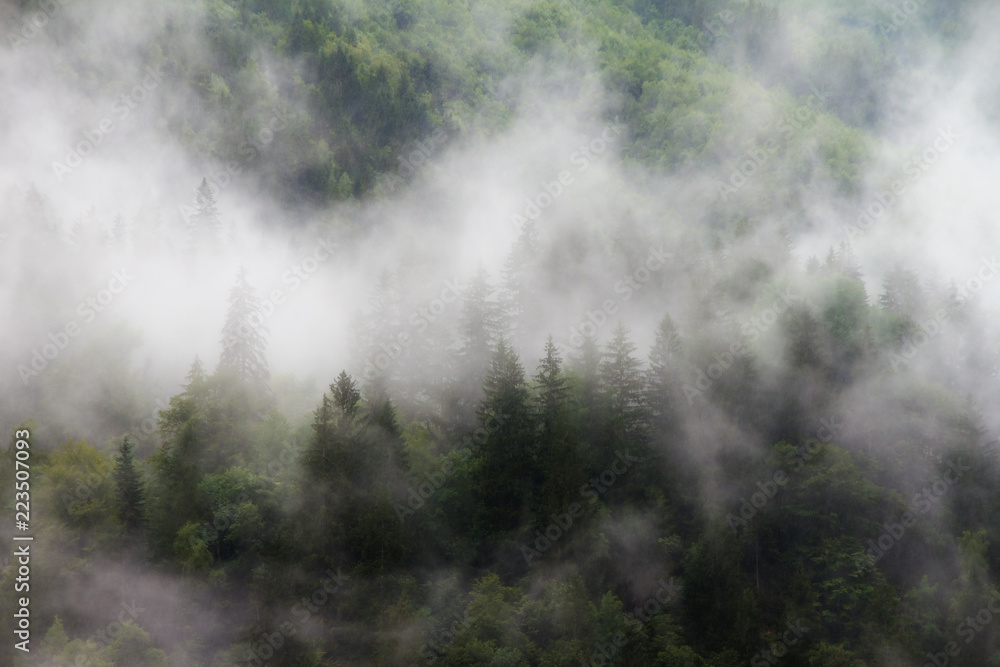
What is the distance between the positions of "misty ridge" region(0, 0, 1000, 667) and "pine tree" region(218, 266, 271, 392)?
474mm

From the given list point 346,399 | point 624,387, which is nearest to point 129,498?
point 346,399

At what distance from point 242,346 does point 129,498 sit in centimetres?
1897

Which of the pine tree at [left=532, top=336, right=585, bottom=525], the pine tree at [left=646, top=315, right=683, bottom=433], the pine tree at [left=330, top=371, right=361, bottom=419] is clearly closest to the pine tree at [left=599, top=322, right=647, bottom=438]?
the pine tree at [left=646, top=315, right=683, bottom=433]

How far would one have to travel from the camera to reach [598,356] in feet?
263

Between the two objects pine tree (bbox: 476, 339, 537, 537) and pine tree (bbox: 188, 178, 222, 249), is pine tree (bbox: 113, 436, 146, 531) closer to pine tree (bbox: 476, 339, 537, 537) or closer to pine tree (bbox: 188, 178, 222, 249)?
pine tree (bbox: 476, 339, 537, 537)

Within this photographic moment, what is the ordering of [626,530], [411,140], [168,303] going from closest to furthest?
1. [626,530]
2. [168,303]
3. [411,140]

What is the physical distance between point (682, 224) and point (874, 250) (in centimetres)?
2797

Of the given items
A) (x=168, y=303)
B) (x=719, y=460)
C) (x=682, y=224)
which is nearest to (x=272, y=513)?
(x=719, y=460)

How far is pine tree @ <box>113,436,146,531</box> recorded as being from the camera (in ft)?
234

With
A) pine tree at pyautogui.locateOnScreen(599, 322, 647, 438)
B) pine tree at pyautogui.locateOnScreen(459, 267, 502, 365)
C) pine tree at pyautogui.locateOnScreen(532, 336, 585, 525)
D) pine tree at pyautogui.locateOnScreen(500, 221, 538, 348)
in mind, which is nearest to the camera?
pine tree at pyautogui.locateOnScreen(532, 336, 585, 525)

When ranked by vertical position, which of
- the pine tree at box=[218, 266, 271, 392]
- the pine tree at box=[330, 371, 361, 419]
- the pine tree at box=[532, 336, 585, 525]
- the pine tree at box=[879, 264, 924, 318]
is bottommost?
the pine tree at box=[532, 336, 585, 525]

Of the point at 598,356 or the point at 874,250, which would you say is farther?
the point at 874,250

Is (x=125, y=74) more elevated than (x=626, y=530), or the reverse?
(x=125, y=74)

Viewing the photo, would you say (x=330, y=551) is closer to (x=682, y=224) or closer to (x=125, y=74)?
(x=682, y=224)
